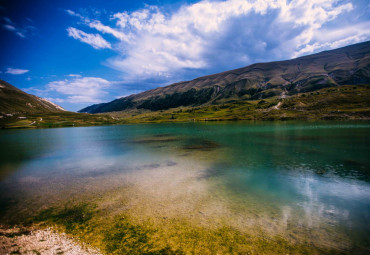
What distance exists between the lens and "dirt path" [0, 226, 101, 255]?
37.4 feet

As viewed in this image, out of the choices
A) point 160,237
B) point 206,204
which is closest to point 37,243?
point 160,237

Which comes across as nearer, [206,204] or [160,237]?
[160,237]

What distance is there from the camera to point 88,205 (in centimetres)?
1816

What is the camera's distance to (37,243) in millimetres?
12297

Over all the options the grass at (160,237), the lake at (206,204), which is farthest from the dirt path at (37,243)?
the lake at (206,204)

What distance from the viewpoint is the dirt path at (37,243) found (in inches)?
449

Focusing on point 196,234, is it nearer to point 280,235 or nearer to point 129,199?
point 280,235

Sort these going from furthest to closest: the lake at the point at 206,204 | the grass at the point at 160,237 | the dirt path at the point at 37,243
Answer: the lake at the point at 206,204 < the dirt path at the point at 37,243 < the grass at the point at 160,237

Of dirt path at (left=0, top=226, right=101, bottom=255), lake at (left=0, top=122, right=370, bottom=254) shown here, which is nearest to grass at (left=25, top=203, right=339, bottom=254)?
lake at (left=0, top=122, right=370, bottom=254)

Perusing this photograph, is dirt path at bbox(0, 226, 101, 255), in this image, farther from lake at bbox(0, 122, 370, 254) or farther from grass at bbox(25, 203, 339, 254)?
lake at bbox(0, 122, 370, 254)

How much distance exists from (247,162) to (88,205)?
25644mm

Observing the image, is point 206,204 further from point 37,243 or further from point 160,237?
point 37,243

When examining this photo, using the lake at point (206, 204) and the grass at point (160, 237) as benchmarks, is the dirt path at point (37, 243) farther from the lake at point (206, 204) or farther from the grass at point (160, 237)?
the lake at point (206, 204)

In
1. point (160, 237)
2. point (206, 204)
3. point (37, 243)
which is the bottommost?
point (206, 204)
